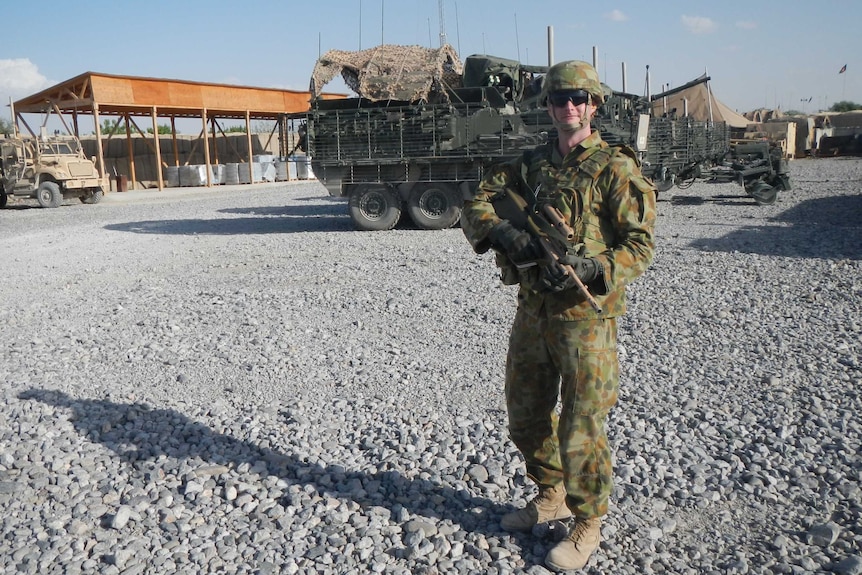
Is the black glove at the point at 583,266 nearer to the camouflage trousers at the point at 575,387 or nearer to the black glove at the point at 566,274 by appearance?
the black glove at the point at 566,274

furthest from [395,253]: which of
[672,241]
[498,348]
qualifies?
[498,348]

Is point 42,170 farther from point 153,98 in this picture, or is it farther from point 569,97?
point 569,97

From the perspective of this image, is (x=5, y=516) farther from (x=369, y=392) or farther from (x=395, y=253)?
(x=395, y=253)

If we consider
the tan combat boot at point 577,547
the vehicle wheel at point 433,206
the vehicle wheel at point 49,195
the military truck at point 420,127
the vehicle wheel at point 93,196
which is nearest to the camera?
the tan combat boot at point 577,547

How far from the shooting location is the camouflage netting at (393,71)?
39.8 ft

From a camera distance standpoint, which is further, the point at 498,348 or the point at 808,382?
the point at 498,348

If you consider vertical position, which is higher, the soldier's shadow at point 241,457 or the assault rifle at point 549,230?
the assault rifle at point 549,230

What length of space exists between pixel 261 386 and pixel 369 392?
2.29ft

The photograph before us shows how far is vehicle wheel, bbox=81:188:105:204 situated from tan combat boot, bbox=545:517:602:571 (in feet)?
68.2

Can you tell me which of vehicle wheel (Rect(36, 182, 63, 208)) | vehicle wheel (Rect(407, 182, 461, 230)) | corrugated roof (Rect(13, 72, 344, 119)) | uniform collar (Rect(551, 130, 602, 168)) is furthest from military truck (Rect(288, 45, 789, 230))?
corrugated roof (Rect(13, 72, 344, 119))

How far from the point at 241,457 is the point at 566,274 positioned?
1997 mm

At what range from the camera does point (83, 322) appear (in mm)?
6293

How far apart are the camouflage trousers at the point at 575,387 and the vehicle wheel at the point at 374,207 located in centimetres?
976

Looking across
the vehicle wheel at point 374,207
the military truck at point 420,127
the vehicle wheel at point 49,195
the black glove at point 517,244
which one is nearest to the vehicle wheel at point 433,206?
the military truck at point 420,127
